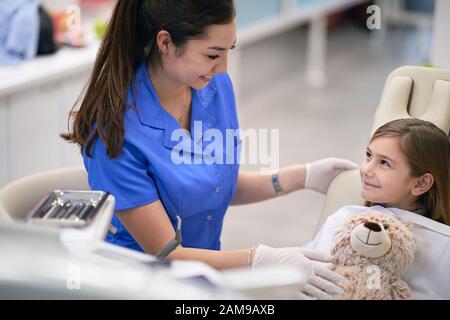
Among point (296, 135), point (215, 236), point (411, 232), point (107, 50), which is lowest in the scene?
point (296, 135)

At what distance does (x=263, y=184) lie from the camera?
5.27ft

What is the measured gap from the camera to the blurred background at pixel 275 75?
258 centimetres

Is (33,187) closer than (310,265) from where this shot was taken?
No

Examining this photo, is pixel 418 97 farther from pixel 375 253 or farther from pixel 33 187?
pixel 33 187

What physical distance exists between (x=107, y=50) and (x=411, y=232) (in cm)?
66

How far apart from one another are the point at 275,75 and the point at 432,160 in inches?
147

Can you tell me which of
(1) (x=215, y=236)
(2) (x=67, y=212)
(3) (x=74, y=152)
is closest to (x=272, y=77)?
(3) (x=74, y=152)

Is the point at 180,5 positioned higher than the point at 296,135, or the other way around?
the point at 180,5

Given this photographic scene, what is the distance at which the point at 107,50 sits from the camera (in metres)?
1.35

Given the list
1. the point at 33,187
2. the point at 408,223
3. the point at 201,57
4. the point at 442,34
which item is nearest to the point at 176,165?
the point at 201,57

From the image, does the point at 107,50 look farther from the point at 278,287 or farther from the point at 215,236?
the point at 278,287

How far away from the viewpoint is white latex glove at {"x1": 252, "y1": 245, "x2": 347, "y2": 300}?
1.03 meters

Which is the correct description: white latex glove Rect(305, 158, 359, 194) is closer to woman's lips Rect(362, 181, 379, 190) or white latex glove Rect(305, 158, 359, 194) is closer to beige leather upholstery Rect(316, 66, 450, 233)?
beige leather upholstery Rect(316, 66, 450, 233)

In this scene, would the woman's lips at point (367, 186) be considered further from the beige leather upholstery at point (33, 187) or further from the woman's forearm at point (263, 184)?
the beige leather upholstery at point (33, 187)
